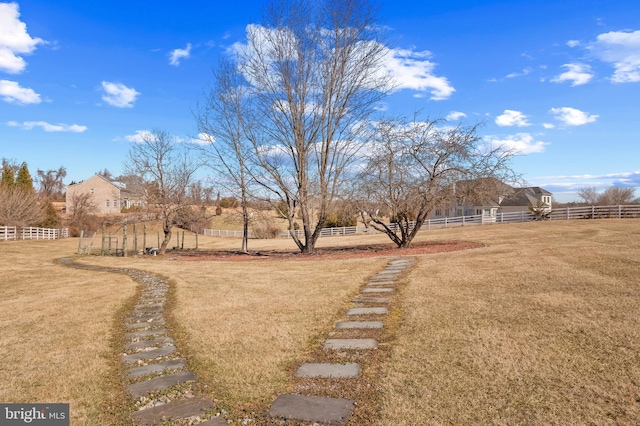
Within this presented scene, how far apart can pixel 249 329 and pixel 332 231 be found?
38.3 meters

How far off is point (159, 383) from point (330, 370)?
1.76 meters

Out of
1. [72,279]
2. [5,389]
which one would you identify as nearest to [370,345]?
[5,389]

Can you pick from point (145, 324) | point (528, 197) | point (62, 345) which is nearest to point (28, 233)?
point (145, 324)

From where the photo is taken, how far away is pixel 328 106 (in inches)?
705

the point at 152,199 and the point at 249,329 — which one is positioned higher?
the point at 152,199

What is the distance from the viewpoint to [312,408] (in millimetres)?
3453

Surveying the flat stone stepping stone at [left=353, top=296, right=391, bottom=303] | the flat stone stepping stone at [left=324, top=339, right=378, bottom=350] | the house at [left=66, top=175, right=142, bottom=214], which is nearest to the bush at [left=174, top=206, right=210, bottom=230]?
the flat stone stepping stone at [left=353, top=296, right=391, bottom=303]

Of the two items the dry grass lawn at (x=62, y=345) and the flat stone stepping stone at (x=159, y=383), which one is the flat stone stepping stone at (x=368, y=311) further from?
the dry grass lawn at (x=62, y=345)

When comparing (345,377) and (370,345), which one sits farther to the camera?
(370,345)

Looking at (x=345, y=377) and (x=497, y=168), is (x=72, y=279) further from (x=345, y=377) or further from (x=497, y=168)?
(x=497, y=168)

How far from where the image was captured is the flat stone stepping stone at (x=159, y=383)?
393 cm

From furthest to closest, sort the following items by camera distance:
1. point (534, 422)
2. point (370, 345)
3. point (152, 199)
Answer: point (152, 199) → point (370, 345) → point (534, 422)

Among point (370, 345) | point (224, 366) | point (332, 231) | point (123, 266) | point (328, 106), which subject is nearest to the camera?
point (224, 366)

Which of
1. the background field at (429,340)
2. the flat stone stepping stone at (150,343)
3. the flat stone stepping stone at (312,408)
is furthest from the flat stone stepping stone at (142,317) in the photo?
the flat stone stepping stone at (312,408)
